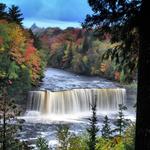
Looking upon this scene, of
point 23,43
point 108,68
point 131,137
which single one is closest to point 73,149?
point 131,137

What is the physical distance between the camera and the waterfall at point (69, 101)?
4484 centimetres

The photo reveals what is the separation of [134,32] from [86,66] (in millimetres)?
73721

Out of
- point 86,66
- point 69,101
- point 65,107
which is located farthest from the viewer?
point 86,66

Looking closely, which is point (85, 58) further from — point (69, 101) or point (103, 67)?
point (69, 101)

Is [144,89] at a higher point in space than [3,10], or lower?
lower

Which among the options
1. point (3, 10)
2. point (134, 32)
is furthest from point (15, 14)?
point (134, 32)

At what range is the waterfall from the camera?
44844 millimetres

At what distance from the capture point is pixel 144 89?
23.0 ft

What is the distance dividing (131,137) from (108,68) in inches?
2446

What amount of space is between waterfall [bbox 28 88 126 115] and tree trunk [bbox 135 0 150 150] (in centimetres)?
3659

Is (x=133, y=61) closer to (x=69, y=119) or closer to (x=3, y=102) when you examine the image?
(x=3, y=102)

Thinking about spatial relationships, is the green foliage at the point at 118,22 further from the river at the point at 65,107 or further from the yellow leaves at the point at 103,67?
the yellow leaves at the point at 103,67

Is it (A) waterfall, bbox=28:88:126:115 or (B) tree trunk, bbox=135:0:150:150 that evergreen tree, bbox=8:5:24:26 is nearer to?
(A) waterfall, bbox=28:88:126:115

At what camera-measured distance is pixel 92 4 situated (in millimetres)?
7984
